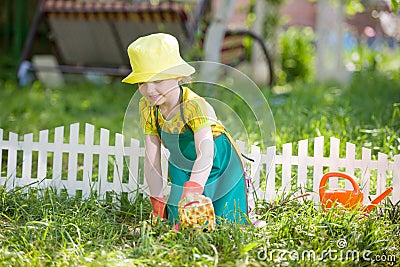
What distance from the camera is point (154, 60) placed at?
3.07m

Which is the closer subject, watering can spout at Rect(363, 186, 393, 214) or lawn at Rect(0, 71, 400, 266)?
lawn at Rect(0, 71, 400, 266)

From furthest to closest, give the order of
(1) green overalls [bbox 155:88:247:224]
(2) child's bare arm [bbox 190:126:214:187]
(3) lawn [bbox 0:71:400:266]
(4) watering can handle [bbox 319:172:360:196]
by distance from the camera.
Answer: (4) watering can handle [bbox 319:172:360:196], (1) green overalls [bbox 155:88:247:224], (2) child's bare arm [bbox 190:126:214:187], (3) lawn [bbox 0:71:400:266]

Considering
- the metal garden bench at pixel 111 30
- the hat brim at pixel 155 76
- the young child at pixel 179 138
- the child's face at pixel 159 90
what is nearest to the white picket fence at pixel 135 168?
the young child at pixel 179 138

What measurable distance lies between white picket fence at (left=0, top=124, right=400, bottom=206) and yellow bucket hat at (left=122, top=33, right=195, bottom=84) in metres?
0.67

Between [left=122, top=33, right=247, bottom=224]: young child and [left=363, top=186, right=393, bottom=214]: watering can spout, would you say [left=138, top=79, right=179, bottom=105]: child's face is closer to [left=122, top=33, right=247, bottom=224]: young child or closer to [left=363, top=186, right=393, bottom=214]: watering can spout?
[left=122, top=33, right=247, bottom=224]: young child

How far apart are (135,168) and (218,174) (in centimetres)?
69

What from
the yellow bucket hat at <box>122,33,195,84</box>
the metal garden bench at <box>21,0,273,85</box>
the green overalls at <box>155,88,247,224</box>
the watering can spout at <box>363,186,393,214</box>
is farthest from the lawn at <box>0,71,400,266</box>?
the metal garden bench at <box>21,0,273,85</box>

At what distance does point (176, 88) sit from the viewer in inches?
125

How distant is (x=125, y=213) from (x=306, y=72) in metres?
7.77

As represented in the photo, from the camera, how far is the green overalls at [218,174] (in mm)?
3207

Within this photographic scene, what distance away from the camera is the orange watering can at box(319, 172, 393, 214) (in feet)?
11.0

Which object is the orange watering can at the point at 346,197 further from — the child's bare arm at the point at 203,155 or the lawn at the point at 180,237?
the child's bare arm at the point at 203,155

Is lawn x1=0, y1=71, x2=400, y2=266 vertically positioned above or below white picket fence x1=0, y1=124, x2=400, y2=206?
below

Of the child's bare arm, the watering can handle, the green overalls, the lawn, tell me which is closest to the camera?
the lawn
